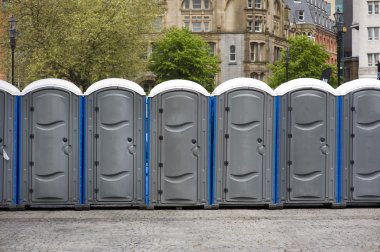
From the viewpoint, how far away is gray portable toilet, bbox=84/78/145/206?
1666 centimetres

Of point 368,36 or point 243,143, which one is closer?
point 243,143

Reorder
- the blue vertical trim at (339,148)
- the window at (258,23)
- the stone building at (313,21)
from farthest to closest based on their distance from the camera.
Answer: the stone building at (313,21)
the window at (258,23)
the blue vertical trim at (339,148)

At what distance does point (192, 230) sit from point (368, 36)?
78619mm

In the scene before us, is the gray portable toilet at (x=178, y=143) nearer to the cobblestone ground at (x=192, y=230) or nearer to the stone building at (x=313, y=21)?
the cobblestone ground at (x=192, y=230)

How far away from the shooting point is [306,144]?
16906 mm

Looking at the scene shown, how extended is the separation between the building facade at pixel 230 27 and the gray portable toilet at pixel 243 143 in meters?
84.4

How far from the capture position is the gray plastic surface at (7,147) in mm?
16594

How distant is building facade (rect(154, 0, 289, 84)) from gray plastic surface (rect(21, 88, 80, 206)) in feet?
278

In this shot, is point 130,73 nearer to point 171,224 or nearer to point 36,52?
point 36,52

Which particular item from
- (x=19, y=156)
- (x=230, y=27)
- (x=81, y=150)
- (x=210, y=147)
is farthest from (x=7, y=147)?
(x=230, y=27)

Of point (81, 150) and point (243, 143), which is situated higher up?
point (243, 143)

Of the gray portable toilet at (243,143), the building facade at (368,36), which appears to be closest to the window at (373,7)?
the building facade at (368,36)

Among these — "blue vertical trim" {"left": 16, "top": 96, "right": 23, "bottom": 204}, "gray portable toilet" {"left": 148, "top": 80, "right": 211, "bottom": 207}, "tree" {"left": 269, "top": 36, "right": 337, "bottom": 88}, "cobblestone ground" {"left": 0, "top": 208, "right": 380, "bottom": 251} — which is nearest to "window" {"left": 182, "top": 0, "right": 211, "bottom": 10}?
"tree" {"left": 269, "top": 36, "right": 337, "bottom": 88}

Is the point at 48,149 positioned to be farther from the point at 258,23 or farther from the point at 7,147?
the point at 258,23
